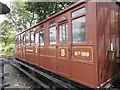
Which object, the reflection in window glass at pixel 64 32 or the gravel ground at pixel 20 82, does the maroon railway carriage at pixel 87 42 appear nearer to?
the reflection in window glass at pixel 64 32

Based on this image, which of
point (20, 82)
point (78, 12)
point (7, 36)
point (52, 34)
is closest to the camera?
point (78, 12)

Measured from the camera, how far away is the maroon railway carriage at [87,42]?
264 centimetres

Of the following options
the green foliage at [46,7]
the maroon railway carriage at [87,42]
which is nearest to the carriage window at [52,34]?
the maroon railway carriage at [87,42]

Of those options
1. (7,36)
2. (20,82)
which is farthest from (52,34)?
(7,36)

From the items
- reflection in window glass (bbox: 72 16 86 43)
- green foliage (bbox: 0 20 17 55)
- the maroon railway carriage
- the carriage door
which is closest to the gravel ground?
the maroon railway carriage

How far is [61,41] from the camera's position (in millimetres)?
3820

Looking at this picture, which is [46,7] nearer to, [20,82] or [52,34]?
[52,34]

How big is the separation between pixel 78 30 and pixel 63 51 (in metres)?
0.92

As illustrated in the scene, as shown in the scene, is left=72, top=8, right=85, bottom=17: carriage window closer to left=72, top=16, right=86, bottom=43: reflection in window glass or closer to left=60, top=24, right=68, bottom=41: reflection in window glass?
left=72, top=16, right=86, bottom=43: reflection in window glass

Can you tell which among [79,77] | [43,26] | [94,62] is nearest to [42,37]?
[43,26]

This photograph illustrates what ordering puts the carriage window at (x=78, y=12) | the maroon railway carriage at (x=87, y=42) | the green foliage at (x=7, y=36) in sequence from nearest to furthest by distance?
the maroon railway carriage at (x=87, y=42) < the carriage window at (x=78, y=12) < the green foliage at (x=7, y=36)

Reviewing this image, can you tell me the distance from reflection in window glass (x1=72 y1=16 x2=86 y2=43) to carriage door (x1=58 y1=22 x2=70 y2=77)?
37cm

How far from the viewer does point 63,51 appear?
12.1ft

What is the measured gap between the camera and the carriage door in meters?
3.50
